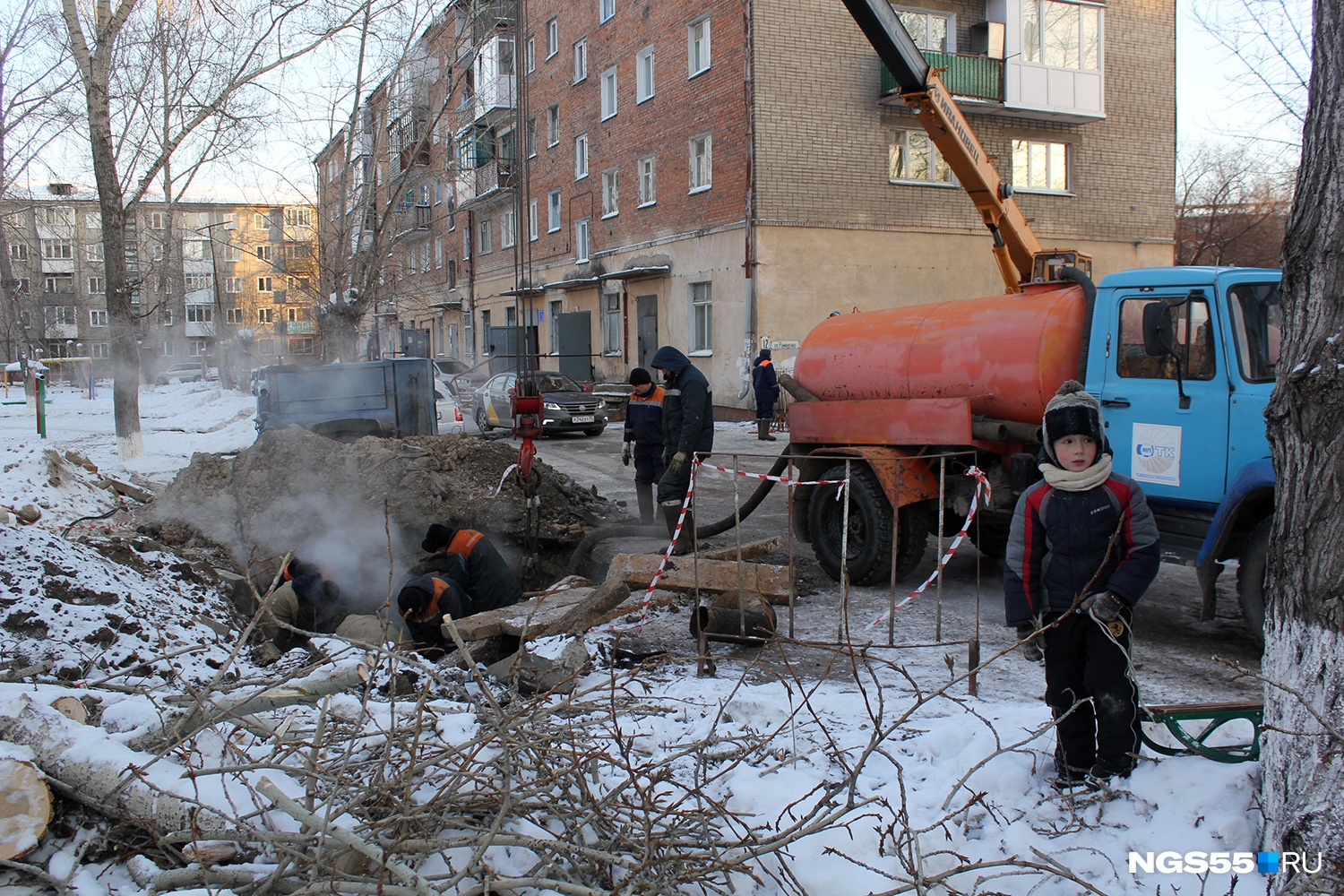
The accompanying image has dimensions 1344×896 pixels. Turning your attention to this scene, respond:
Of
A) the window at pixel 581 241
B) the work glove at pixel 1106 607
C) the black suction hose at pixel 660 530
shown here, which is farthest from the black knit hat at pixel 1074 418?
the window at pixel 581 241

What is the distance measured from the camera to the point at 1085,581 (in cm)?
339

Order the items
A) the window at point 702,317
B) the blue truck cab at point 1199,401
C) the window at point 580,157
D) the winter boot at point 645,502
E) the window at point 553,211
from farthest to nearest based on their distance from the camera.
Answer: the window at point 553,211 → the window at point 580,157 → the window at point 702,317 → the winter boot at point 645,502 → the blue truck cab at point 1199,401

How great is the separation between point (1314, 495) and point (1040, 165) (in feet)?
73.2

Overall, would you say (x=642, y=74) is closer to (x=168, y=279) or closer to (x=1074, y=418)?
(x=168, y=279)

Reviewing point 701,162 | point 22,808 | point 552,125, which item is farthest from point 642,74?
point 22,808

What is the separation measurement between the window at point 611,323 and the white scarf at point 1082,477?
23049mm

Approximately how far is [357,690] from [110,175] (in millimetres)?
13520

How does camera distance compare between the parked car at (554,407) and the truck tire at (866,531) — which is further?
the parked car at (554,407)

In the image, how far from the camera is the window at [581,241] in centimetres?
2825

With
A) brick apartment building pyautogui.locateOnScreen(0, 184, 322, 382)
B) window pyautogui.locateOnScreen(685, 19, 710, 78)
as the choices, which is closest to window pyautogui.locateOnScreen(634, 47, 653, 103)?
window pyautogui.locateOnScreen(685, 19, 710, 78)

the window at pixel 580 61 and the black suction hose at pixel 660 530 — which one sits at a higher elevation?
the window at pixel 580 61

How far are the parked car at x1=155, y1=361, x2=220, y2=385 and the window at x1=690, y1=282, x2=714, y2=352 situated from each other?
116 ft

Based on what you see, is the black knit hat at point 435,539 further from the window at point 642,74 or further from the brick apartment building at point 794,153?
the window at point 642,74

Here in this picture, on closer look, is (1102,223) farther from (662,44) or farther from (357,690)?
(357,690)
